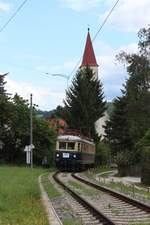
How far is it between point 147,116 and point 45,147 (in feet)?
51.2

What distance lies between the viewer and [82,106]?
9281 cm

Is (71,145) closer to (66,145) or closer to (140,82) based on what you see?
(66,145)

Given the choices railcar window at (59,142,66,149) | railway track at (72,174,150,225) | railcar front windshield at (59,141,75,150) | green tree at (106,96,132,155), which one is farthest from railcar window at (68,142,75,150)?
green tree at (106,96,132,155)

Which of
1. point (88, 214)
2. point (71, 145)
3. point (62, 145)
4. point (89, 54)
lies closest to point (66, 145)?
point (62, 145)

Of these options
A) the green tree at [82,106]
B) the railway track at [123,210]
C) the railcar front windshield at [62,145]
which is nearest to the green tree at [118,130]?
the green tree at [82,106]

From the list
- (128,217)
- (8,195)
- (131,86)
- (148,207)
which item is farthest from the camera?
(131,86)

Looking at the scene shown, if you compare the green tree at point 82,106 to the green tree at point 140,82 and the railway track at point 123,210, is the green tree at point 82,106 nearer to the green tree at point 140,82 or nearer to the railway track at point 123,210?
the green tree at point 140,82

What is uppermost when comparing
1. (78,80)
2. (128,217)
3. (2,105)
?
(78,80)

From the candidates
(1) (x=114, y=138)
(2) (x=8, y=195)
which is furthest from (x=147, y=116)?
(2) (x=8, y=195)

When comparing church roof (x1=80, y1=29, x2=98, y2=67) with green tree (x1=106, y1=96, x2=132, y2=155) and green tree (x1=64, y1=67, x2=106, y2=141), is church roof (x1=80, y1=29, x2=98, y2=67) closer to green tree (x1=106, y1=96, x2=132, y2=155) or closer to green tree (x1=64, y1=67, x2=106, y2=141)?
green tree (x1=106, y1=96, x2=132, y2=155)

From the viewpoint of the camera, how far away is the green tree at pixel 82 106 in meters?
92.9

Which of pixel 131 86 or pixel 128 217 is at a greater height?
pixel 131 86

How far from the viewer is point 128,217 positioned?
1677 centimetres

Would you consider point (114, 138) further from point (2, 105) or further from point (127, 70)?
point (127, 70)
